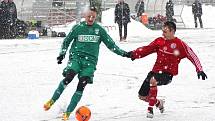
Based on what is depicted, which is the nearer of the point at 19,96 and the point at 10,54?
the point at 19,96

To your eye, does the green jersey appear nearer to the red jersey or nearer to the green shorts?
the green shorts

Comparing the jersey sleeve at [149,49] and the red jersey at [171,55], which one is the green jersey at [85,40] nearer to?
the jersey sleeve at [149,49]

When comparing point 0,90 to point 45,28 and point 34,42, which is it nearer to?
point 34,42

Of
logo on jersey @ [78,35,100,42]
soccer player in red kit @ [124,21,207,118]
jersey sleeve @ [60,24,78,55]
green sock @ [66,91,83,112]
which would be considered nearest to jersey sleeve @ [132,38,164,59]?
soccer player in red kit @ [124,21,207,118]

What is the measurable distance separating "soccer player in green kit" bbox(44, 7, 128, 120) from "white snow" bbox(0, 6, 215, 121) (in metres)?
0.51

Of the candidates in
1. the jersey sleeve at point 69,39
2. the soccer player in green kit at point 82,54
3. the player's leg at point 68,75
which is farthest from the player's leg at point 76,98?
the jersey sleeve at point 69,39

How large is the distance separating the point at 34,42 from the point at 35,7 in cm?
936

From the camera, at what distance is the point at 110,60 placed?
51.8 ft

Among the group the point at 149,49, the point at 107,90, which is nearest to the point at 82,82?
the point at 149,49

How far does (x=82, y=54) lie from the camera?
7781 millimetres

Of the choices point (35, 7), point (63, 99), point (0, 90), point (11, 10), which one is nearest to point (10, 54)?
point (11, 10)

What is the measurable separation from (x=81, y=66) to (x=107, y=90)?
2.71 meters

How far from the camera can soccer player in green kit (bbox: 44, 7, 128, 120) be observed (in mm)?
7602

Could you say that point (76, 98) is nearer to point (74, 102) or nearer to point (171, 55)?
point (74, 102)
